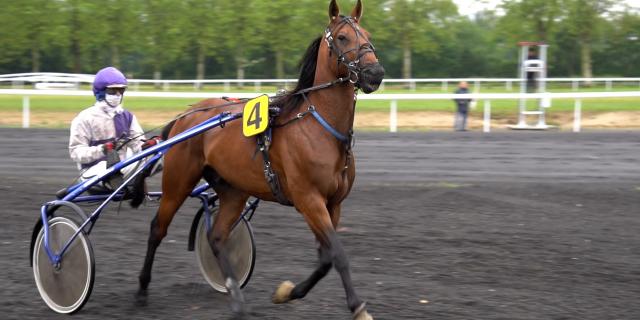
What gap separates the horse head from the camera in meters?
4.68

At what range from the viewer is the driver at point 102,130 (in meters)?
5.71

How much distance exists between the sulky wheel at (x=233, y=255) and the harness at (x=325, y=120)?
862 mm

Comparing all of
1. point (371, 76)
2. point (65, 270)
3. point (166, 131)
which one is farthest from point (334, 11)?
point (65, 270)

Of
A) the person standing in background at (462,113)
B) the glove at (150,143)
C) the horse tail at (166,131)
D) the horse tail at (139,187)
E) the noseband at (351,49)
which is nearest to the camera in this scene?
the noseband at (351,49)

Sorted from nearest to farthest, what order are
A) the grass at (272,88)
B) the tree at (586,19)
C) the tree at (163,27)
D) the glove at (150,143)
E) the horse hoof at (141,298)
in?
1. the horse hoof at (141,298)
2. the glove at (150,143)
3. the grass at (272,88)
4. the tree at (586,19)
5. the tree at (163,27)

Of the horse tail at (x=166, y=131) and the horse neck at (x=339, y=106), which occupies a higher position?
the horse neck at (x=339, y=106)

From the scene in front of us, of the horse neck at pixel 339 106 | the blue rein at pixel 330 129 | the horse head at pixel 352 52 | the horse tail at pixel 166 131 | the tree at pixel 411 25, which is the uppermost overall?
the tree at pixel 411 25

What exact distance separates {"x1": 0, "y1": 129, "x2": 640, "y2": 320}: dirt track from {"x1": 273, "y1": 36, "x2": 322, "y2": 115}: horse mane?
4.15 feet

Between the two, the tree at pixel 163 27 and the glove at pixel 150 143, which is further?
the tree at pixel 163 27

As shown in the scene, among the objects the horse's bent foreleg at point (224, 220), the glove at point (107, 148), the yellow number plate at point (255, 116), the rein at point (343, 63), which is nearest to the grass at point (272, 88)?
the glove at point (107, 148)

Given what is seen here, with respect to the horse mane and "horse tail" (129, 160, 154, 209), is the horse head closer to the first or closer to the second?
the horse mane

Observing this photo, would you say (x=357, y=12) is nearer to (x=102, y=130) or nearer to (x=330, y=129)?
(x=330, y=129)

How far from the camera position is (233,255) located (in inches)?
236

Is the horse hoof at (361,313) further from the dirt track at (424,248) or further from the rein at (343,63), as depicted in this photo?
the rein at (343,63)
